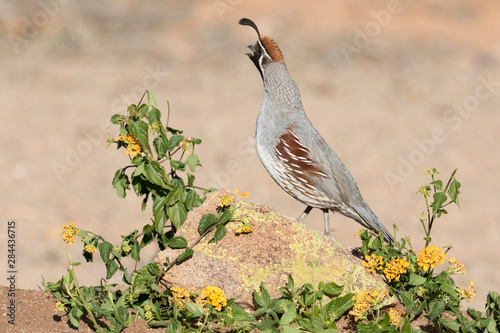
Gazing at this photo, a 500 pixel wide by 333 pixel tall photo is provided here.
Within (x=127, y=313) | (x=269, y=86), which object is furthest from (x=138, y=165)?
(x=269, y=86)

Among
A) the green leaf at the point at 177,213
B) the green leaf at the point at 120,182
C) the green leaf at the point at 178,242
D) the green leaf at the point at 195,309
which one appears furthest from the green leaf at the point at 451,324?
the green leaf at the point at 120,182

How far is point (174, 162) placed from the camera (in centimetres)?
475

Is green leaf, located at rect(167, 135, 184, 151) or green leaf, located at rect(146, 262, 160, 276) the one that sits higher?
green leaf, located at rect(167, 135, 184, 151)

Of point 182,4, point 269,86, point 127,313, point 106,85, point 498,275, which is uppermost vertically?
point 182,4

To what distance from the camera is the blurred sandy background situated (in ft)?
34.9

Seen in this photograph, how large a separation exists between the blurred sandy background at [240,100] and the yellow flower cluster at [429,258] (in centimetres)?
→ 540

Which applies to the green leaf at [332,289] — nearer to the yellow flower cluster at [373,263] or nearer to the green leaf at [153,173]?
the yellow flower cluster at [373,263]

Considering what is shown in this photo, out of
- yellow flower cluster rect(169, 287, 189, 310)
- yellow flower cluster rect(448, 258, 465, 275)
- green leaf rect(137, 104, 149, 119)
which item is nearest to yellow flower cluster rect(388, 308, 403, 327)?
yellow flower cluster rect(448, 258, 465, 275)

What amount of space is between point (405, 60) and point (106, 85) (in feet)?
23.1

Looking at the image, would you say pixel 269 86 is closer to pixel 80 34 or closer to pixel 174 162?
pixel 174 162

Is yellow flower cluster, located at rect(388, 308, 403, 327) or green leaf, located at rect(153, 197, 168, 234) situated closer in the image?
yellow flower cluster, located at rect(388, 308, 403, 327)

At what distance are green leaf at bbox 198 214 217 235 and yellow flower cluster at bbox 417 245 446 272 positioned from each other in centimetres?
138

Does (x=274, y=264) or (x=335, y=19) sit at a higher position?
(x=335, y=19)

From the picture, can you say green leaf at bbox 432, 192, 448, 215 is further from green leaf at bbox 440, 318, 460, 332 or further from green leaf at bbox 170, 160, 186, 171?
green leaf at bbox 170, 160, 186, 171
